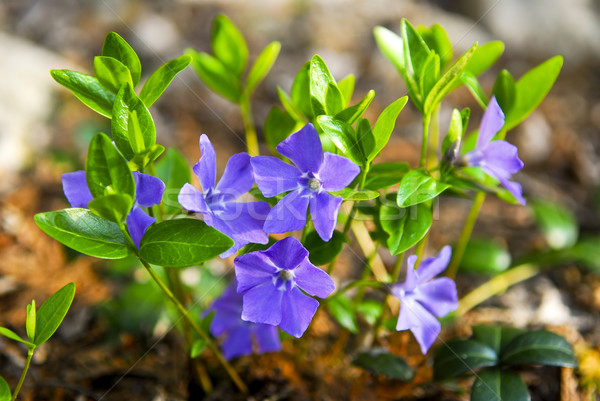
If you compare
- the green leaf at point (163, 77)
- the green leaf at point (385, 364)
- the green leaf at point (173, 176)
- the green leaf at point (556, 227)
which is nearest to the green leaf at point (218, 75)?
the green leaf at point (173, 176)

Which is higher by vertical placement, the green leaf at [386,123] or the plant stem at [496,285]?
the green leaf at [386,123]

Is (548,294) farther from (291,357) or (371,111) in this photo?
(371,111)

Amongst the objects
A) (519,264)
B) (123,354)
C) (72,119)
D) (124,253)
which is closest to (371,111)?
(519,264)

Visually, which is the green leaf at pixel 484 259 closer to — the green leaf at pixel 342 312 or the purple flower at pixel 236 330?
the green leaf at pixel 342 312

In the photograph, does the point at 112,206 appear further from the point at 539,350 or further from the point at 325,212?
the point at 539,350

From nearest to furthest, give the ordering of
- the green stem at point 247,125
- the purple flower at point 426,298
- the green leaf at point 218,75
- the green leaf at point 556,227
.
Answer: the purple flower at point 426,298 < the green leaf at point 218,75 < the green stem at point 247,125 < the green leaf at point 556,227

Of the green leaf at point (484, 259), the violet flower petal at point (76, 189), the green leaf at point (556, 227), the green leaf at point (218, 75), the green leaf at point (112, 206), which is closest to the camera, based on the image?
the green leaf at point (112, 206)

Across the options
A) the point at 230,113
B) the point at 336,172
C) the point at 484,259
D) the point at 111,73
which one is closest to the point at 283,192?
the point at 336,172

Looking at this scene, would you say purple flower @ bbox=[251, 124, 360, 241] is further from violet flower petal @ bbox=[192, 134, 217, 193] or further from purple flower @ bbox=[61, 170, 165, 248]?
purple flower @ bbox=[61, 170, 165, 248]
